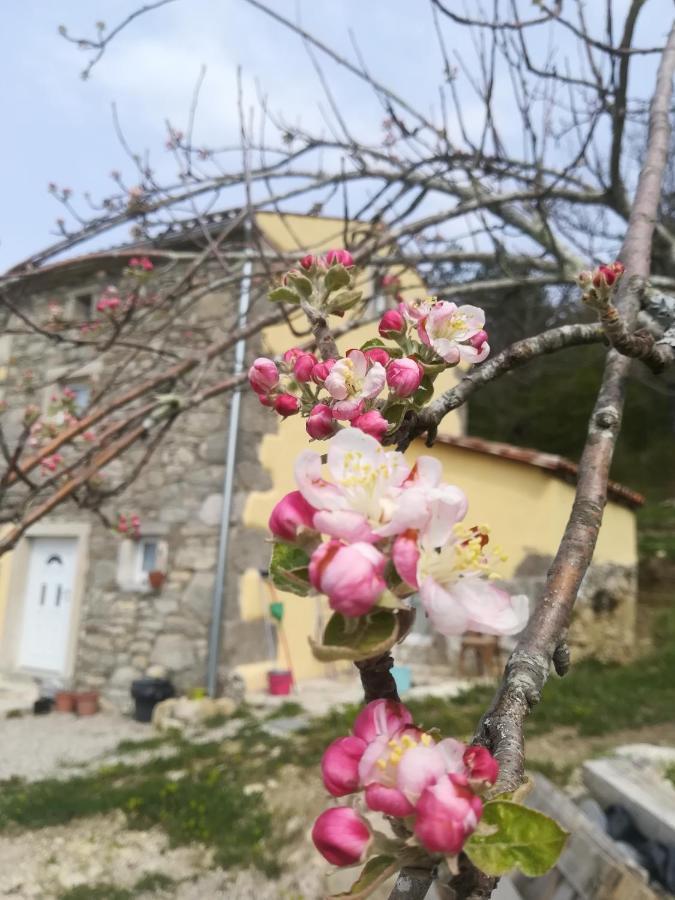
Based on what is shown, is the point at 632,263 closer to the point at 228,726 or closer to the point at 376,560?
the point at 376,560

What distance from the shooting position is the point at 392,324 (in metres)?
0.68

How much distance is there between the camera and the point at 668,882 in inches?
100

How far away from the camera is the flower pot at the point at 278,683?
→ 6254 millimetres

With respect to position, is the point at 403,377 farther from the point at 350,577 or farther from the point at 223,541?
the point at 223,541

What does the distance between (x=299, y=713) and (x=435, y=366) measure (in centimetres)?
547

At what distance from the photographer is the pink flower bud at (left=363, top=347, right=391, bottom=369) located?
0.60m

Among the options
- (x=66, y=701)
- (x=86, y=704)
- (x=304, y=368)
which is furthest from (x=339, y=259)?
(x=66, y=701)

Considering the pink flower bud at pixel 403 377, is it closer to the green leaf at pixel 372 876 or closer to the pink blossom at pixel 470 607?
the pink blossom at pixel 470 607

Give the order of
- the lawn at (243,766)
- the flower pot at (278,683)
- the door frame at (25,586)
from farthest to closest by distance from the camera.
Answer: the door frame at (25,586), the flower pot at (278,683), the lawn at (243,766)

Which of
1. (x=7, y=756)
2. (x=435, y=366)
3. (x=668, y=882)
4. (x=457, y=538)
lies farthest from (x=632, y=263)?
(x=7, y=756)

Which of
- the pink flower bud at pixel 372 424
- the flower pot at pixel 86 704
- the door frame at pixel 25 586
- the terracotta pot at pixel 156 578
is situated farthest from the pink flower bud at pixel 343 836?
the door frame at pixel 25 586

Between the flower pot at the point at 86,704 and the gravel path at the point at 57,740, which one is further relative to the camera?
the flower pot at the point at 86,704

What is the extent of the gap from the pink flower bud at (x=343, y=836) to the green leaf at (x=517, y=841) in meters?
0.06

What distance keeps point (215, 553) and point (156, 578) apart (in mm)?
631
